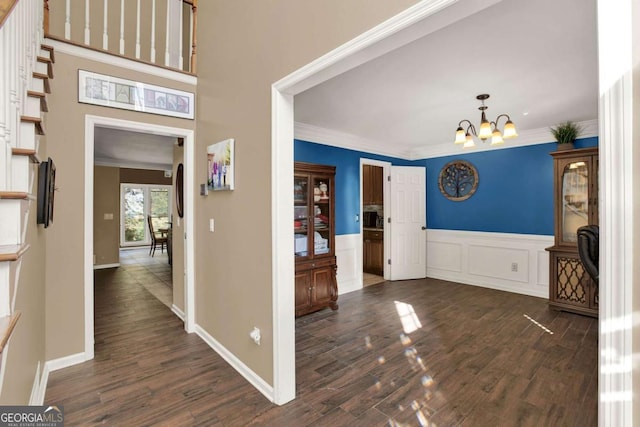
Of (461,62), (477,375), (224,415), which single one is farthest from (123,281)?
(461,62)

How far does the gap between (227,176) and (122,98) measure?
1294mm

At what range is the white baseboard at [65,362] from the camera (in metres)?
2.49

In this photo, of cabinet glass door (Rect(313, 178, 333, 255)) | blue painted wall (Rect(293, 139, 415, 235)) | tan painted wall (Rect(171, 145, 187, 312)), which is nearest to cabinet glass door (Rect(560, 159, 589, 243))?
blue painted wall (Rect(293, 139, 415, 235))

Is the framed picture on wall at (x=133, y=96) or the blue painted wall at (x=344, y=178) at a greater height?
the framed picture on wall at (x=133, y=96)

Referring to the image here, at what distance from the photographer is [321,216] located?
4148 millimetres

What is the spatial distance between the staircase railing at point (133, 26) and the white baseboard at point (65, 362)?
283 cm

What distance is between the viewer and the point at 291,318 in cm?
214

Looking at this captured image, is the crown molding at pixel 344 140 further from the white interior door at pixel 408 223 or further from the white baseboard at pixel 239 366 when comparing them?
the white baseboard at pixel 239 366

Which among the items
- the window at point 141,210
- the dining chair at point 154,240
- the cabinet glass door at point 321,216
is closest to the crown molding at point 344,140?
the cabinet glass door at point 321,216

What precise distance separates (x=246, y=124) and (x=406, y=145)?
4.00 metres

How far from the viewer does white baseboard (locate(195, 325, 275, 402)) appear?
2.18 metres

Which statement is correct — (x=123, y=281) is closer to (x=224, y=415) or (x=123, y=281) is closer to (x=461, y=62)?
(x=224, y=415)

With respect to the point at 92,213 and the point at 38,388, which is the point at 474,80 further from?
the point at 38,388

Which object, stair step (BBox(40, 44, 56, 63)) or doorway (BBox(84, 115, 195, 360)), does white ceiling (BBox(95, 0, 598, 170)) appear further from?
stair step (BBox(40, 44, 56, 63))
